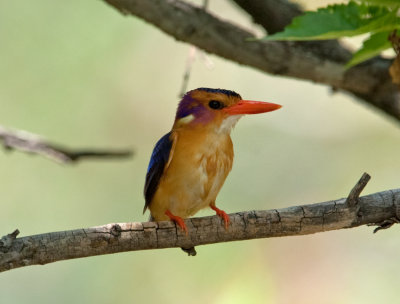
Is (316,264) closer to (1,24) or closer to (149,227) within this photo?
(149,227)

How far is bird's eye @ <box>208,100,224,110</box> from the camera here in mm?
3629

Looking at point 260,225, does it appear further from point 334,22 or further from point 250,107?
point 334,22

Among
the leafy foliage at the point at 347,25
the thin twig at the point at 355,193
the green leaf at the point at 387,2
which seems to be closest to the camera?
the green leaf at the point at 387,2

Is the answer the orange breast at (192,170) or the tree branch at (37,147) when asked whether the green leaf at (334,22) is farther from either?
the tree branch at (37,147)

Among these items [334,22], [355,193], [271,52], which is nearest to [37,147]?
[271,52]

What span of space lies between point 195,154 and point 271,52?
0.78 m

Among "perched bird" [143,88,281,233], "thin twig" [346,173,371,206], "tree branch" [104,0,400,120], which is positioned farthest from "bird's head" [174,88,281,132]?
"thin twig" [346,173,371,206]

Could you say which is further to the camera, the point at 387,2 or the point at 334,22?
the point at 334,22

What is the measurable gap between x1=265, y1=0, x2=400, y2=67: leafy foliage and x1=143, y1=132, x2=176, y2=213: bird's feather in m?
1.31

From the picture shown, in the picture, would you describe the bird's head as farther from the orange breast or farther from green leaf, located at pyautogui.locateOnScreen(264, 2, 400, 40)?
green leaf, located at pyautogui.locateOnScreen(264, 2, 400, 40)

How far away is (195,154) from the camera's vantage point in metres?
3.58

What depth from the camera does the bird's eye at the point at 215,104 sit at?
3.63m

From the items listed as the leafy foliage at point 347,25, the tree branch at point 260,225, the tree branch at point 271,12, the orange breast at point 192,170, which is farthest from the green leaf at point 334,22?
the tree branch at point 271,12

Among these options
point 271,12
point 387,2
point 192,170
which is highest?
point 271,12
